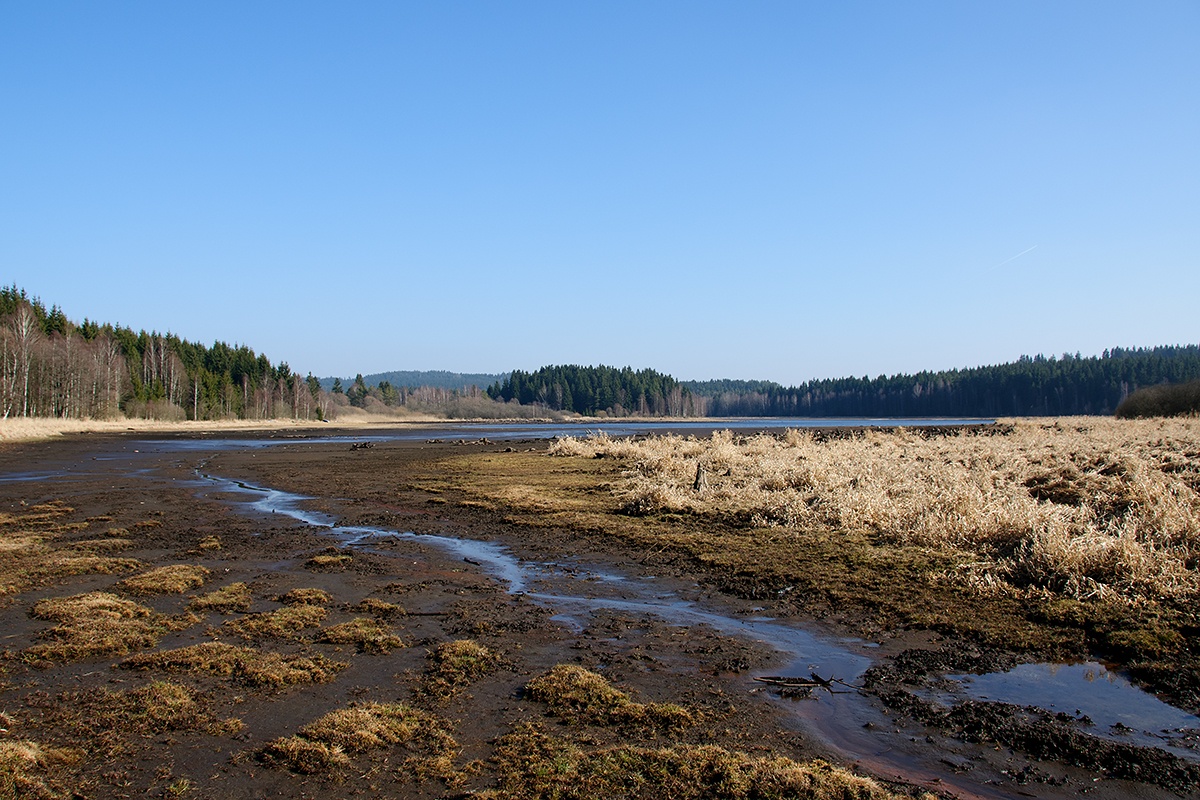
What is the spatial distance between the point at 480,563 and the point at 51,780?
841 centimetres

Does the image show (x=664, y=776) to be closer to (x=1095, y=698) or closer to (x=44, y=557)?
(x=1095, y=698)

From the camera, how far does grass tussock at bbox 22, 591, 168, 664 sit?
784 cm

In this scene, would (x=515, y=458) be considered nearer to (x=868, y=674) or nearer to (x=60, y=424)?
(x=868, y=674)

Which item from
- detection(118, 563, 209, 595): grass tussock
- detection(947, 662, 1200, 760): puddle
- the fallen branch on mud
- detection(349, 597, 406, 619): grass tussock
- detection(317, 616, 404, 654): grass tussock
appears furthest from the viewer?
detection(118, 563, 209, 595): grass tussock

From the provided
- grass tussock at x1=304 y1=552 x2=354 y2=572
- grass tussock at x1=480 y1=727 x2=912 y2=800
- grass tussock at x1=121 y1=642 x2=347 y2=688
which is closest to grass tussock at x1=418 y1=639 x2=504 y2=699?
grass tussock at x1=121 y1=642 x2=347 y2=688

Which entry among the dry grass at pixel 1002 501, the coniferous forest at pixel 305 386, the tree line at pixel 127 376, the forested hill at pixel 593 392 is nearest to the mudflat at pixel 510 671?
the dry grass at pixel 1002 501

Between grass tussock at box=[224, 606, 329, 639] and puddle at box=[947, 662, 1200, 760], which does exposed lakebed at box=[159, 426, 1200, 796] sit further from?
grass tussock at box=[224, 606, 329, 639]

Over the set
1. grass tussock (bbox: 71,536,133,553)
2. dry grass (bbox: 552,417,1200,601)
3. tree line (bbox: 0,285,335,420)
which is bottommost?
grass tussock (bbox: 71,536,133,553)

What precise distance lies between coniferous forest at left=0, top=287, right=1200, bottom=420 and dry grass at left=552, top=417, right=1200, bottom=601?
43208 mm

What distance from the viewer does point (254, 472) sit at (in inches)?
1265

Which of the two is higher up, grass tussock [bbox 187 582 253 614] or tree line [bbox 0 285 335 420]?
tree line [bbox 0 285 335 420]

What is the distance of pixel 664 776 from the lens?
5.23 m

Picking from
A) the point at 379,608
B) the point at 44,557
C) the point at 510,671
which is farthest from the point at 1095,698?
the point at 44,557

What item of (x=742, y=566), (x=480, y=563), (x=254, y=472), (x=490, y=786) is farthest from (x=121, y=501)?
(x=490, y=786)
